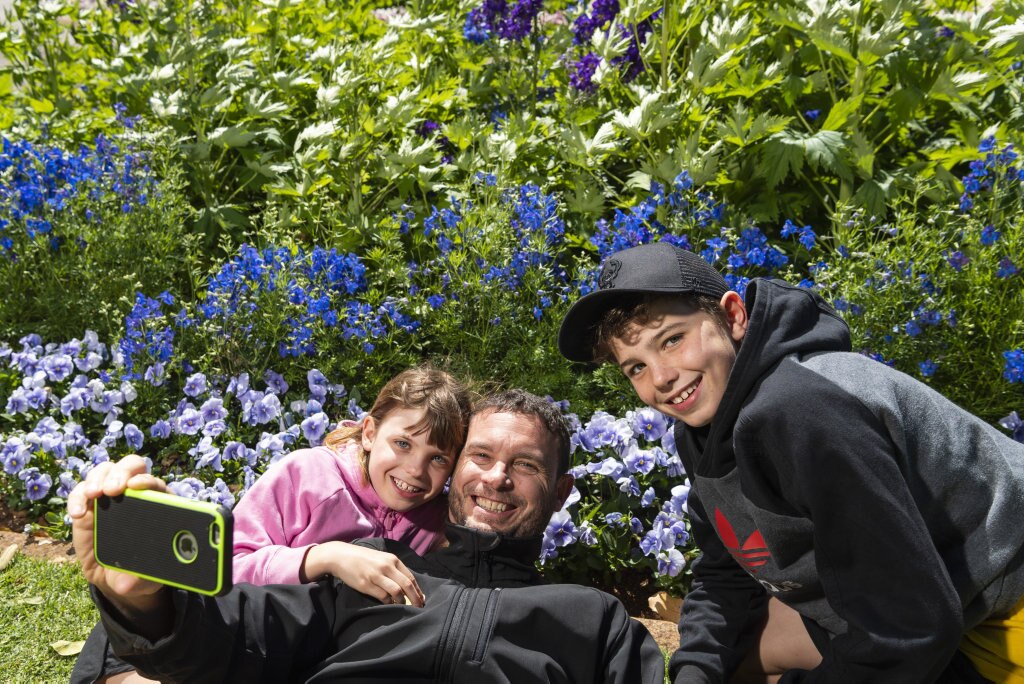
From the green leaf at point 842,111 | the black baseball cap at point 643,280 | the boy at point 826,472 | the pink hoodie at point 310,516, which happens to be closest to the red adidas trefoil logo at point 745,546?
the boy at point 826,472

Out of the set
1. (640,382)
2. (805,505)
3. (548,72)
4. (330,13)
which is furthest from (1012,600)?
(330,13)

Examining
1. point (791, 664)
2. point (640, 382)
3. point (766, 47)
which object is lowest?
point (791, 664)

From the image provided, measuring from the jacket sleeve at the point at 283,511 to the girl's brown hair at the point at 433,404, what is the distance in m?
0.13

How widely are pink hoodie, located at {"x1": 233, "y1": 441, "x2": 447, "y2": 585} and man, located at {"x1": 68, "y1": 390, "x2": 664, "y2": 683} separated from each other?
163mm

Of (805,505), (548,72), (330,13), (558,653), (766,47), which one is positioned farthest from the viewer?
(330,13)

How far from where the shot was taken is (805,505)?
1.89 metres

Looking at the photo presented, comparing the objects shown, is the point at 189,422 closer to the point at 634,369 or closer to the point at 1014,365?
the point at 634,369

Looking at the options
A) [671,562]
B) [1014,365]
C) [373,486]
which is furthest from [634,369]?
[1014,365]

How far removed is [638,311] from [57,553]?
87.7 inches

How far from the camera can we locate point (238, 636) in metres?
1.94

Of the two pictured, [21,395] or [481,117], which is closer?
[21,395]

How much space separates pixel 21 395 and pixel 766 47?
136 inches

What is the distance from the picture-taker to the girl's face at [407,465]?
2484mm

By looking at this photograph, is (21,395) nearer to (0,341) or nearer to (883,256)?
(0,341)
